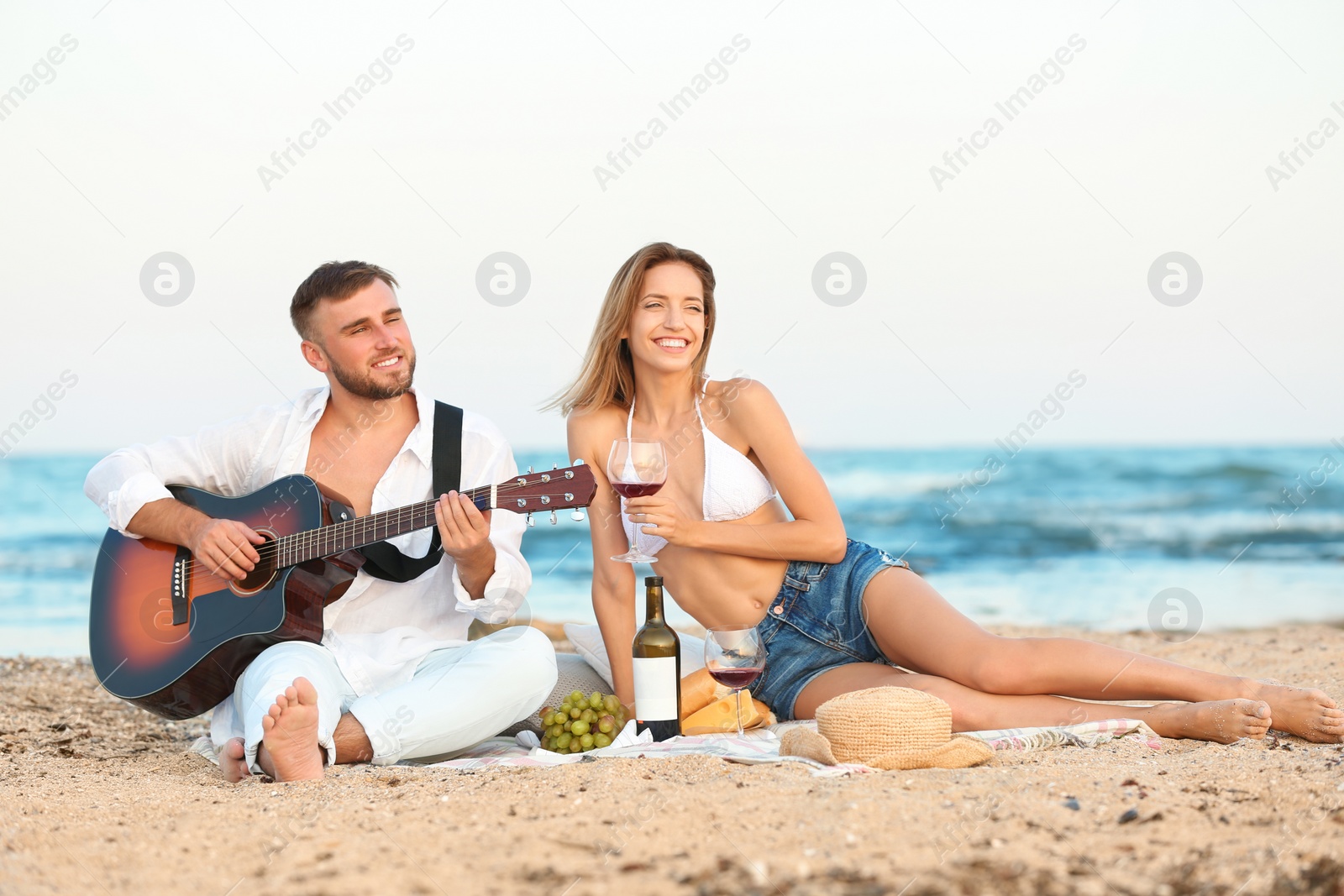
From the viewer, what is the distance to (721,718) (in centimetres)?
393

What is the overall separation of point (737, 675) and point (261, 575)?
6.02ft

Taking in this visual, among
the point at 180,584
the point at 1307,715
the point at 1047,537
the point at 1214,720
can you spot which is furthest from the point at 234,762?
the point at 1047,537

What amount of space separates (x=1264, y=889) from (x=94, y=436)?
19729mm

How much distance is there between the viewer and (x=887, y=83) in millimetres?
10312

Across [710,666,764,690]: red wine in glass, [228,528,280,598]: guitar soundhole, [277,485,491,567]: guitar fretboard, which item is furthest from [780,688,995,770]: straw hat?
[228,528,280,598]: guitar soundhole

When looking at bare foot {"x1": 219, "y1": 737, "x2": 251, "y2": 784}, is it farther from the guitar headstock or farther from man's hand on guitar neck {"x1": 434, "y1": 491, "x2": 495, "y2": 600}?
the guitar headstock

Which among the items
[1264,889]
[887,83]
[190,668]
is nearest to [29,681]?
[190,668]

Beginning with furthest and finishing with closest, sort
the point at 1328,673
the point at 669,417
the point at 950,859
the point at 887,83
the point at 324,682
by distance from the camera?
the point at 887,83, the point at 1328,673, the point at 669,417, the point at 324,682, the point at 950,859

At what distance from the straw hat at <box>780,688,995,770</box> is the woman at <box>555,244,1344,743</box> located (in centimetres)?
54

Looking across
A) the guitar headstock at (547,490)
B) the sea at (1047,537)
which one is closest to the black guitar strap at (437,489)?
the guitar headstock at (547,490)

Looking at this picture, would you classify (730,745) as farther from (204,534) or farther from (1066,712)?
(204,534)

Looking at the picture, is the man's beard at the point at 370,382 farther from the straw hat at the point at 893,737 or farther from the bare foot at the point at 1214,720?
the bare foot at the point at 1214,720

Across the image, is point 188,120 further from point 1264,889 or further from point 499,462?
point 1264,889

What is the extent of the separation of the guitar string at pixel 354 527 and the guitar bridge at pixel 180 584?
0.56ft
